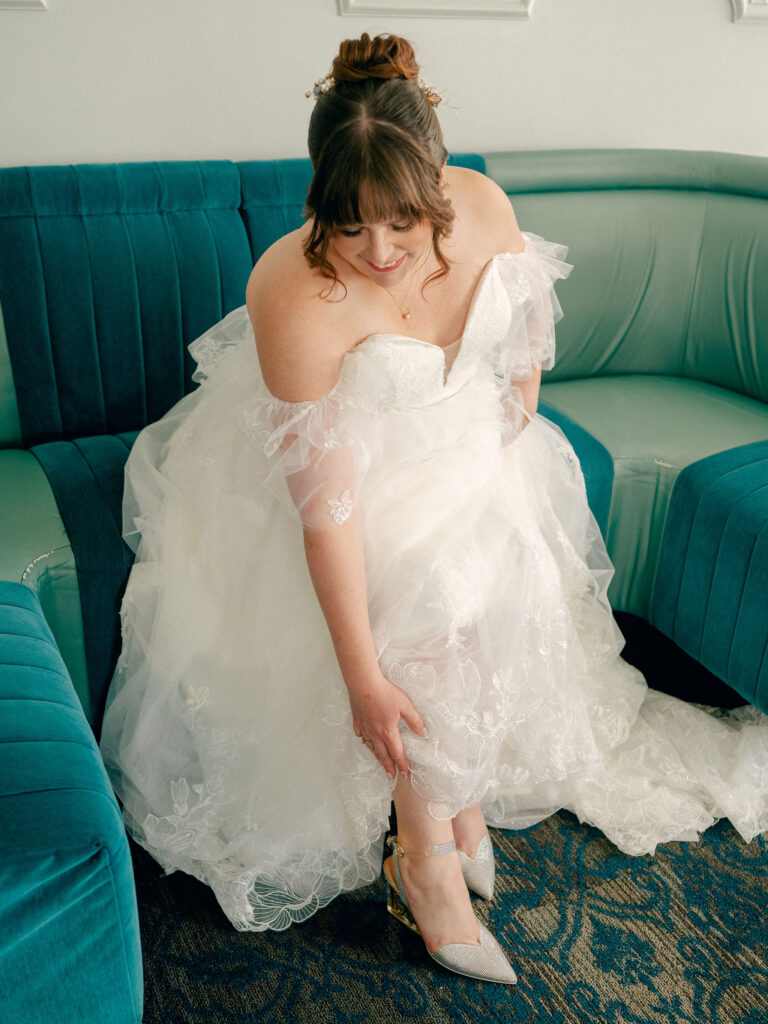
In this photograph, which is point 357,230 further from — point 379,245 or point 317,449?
point 317,449

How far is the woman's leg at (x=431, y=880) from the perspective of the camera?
4.58 feet

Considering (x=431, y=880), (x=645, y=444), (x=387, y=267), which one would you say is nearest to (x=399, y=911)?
(x=431, y=880)

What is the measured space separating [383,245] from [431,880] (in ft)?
3.17

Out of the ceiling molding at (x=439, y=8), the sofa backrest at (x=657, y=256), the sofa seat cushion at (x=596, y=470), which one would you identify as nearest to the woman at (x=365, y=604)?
the sofa seat cushion at (x=596, y=470)

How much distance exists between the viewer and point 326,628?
4.78 feet

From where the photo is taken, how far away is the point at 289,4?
2.09 m

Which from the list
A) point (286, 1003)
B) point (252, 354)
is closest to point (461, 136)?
point (252, 354)

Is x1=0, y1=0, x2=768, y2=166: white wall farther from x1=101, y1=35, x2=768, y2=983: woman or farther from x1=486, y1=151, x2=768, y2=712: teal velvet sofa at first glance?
x1=101, y1=35, x2=768, y2=983: woman

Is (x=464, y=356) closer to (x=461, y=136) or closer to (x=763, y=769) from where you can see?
(x=763, y=769)

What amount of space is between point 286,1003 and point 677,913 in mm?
669

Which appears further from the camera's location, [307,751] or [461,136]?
[461,136]

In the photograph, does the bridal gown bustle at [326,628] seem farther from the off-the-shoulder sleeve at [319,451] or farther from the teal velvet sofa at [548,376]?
the teal velvet sofa at [548,376]

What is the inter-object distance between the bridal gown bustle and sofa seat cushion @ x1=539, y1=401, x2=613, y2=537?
0.34 m

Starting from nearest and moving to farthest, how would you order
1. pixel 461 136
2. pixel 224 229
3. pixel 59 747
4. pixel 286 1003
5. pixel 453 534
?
1. pixel 59 747
2. pixel 286 1003
3. pixel 453 534
4. pixel 224 229
5. pixel 461 136
